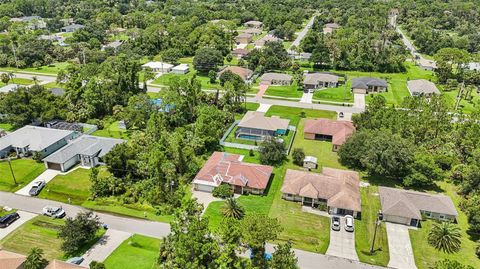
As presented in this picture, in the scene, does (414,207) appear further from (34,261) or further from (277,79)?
(277,79)

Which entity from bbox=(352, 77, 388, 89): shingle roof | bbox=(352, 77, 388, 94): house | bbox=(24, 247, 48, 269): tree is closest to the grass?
bbox=(24, 247, 48, 269): tree

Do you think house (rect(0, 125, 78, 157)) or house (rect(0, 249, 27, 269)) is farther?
house (rect(0, 125, 78, 157))

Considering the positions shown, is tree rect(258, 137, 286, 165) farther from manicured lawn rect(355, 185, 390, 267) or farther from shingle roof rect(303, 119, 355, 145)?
manicured lawn rect(355, 185, 390, 267)

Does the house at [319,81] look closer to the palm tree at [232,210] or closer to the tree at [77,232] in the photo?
the palm tree at [232,210]

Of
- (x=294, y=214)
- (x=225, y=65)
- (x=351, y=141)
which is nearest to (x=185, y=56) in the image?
(x=225, y=65)

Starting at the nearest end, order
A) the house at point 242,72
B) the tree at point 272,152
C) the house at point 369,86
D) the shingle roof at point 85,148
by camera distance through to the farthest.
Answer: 1. the shingle roof at point 85,148
2. the tree at point 272,152
3. the house at point 369,86
4. the house at point 242,72

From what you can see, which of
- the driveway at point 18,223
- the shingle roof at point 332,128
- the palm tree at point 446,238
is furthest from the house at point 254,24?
the palm tree at point 446,238

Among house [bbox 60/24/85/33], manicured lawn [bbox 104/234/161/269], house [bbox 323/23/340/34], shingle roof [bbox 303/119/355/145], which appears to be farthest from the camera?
house [bbox 60/24/85/33]

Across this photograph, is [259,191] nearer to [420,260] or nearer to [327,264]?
[327,264]
